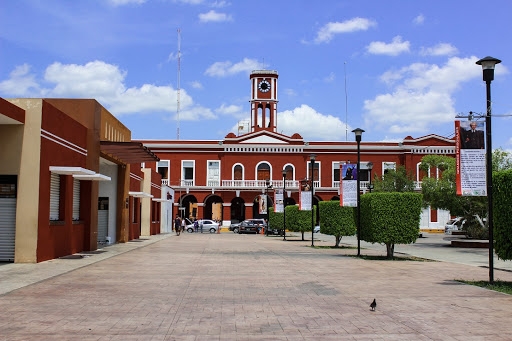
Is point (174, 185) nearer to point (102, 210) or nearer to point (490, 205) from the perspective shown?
point (102, 210)

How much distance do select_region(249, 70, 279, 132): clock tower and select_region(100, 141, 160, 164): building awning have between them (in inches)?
1650

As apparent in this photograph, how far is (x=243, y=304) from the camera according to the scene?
10.3m

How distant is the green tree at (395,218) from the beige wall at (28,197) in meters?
11.0

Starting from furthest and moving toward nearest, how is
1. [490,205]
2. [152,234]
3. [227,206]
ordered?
[227,206], [152,234], [490,205]

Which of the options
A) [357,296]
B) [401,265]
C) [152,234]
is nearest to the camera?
[357,296]

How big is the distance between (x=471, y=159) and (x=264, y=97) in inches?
2267

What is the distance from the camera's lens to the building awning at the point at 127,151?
22908 mm

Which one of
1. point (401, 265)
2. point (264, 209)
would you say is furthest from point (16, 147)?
point (264, 209)

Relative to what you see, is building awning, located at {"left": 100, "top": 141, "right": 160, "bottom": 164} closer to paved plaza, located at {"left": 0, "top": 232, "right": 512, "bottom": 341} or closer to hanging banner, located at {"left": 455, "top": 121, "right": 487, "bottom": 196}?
paved plaza, located at {"left": 0, "top": 232, "right": 512, "bottom": 341}

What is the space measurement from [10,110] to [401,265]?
12332 mm

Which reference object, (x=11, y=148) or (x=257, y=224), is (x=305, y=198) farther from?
(x=257, y=224)

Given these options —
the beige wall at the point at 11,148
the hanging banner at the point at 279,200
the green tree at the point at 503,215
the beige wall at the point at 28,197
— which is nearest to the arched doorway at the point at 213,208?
the hanging banner at the point at 279,200

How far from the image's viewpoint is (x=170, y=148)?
221 feet

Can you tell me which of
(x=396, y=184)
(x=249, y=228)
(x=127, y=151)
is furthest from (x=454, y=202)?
(x=249, y=228)
